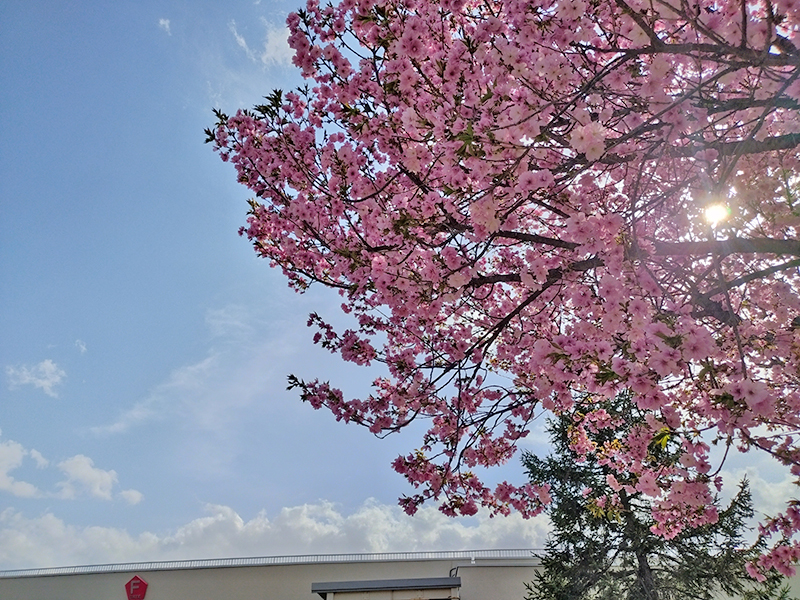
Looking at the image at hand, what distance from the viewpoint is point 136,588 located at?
12289mm

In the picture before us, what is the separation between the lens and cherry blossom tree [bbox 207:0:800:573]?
98.8 inches

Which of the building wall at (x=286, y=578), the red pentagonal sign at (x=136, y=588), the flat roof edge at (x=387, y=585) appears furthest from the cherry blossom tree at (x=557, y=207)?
the red pentagonal sign at (x=136, y=588)

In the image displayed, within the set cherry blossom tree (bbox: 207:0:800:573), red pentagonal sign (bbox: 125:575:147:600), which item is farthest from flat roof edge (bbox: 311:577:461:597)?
red pentagonal sign (bbox: 125:575:147:600)

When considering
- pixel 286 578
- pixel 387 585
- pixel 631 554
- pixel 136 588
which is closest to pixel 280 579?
pixel 286 578

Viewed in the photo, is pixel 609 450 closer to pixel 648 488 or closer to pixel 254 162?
pixel 648 488

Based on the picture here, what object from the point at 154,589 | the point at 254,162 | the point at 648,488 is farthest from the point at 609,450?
the point at 154,589

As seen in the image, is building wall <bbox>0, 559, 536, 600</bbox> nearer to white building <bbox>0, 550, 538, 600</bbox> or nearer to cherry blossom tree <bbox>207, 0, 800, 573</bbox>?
white building <bbox>0, 550, 538, 600</bbox>

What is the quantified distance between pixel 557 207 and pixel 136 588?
14.2 meters

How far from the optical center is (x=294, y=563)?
12055 millimetres

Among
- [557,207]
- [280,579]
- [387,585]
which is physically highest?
[557,207]

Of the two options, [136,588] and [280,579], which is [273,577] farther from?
[136,588]

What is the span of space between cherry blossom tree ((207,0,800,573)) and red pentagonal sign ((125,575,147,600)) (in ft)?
37.3

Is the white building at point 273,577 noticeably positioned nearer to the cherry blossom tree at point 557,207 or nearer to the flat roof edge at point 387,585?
the flat roof edge at point 387,585

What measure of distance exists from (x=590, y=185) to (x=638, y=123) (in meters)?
0.75
